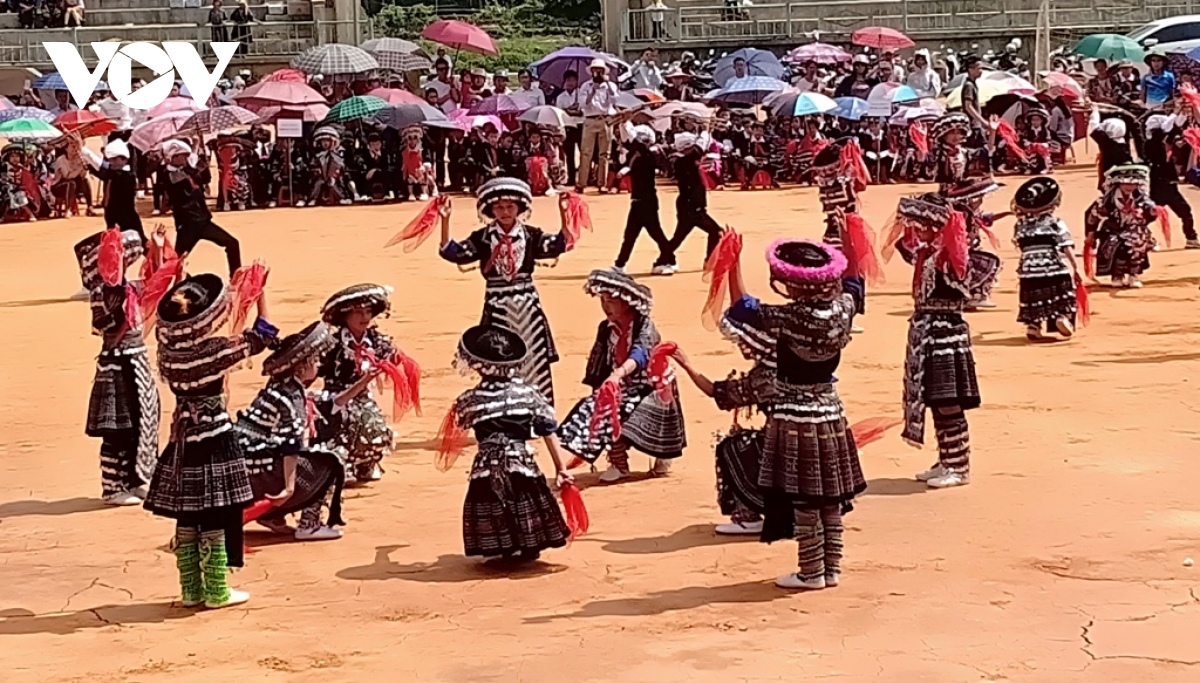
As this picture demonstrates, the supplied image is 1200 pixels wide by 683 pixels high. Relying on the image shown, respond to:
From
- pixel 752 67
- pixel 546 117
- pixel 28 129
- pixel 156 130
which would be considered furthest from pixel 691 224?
pixel 752 67

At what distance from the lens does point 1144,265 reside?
16.6 meters

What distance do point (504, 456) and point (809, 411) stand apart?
140cm

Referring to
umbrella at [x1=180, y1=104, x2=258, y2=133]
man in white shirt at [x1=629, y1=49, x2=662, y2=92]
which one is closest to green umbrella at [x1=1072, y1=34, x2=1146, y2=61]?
man in white shirt at [x1=629, y1=49, x2=662, y2=92]

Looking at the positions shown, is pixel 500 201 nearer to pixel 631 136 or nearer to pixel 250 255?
pixel 250 255

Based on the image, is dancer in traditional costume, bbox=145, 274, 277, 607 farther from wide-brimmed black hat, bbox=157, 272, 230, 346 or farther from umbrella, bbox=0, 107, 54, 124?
umbrella, bbox=0, 107, 54, 124

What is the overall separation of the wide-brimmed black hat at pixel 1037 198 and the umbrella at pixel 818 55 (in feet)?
54.1

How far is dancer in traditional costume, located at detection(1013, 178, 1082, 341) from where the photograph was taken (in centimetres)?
1402

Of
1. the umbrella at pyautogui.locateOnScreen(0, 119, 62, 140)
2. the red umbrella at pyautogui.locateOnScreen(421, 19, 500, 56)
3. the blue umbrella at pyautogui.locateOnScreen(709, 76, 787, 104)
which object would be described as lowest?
the umbrella at pyautogui.locateOnScreen(0, 119, 62, 140)

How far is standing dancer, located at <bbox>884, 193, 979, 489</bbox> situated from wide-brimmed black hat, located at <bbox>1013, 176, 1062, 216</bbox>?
414 centimetres


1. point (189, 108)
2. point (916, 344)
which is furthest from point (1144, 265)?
point (189, 108)

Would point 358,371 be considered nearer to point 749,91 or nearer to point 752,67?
point 749,91

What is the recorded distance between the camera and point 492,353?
8227 mm

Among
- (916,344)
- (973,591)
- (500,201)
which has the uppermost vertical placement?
(500,201)

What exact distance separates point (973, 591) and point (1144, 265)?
942 centimetres
